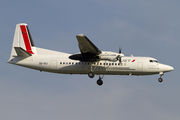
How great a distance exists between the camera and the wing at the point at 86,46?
2481 centimetres

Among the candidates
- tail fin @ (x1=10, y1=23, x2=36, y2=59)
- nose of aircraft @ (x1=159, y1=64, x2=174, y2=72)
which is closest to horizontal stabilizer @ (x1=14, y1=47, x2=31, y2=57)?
tail fin @ (x1=10, y1=23, x2=36, y2=59)

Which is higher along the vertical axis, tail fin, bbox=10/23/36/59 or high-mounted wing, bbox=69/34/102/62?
tail fin, bbox=10/23/36/59

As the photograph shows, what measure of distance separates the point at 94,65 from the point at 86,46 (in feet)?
10.3

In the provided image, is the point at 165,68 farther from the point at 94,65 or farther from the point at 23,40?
the point at 23,40

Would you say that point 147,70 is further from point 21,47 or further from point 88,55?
point 21,47

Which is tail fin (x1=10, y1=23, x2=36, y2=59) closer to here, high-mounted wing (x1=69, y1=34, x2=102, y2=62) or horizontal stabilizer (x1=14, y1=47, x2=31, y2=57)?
horizontal stabilizer (x1=14, y1=47, x2=31, y2=57)

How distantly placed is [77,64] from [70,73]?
1307mm

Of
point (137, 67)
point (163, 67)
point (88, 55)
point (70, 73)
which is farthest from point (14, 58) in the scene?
point (163, 67)

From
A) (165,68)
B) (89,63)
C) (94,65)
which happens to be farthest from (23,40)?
Answer: (165,68)

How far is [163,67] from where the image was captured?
28812 millimetres

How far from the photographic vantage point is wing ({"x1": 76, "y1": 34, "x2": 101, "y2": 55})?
24812 millimetres

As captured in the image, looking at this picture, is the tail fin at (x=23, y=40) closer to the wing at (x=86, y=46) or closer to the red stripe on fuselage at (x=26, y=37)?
the red stripe on fuselage at (x=26, y=37)

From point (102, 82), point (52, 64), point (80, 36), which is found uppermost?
point (80, 36)

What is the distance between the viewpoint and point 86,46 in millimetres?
26391
